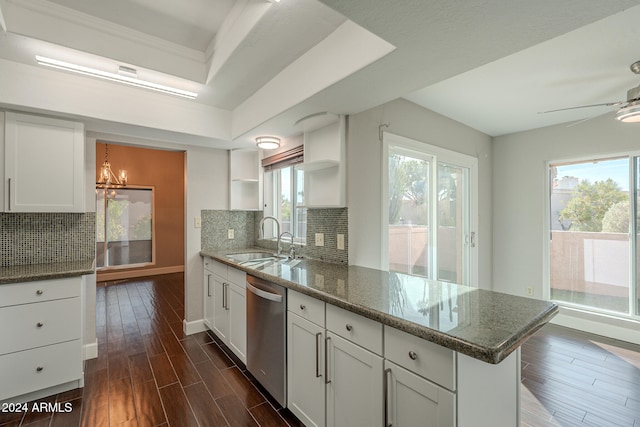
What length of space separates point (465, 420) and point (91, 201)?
10.9ft

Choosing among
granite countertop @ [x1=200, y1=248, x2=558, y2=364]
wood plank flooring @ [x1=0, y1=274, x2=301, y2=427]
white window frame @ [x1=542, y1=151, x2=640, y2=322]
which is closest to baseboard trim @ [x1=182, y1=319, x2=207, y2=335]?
wood plank flooring @ [x1=0, y1=274, x2=301, y2=427]

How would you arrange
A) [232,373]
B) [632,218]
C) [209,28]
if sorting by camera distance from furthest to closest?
[632,218], [232,373], [209,28]

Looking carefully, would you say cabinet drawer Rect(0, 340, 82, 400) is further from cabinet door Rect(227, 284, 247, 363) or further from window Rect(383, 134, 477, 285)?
window Rect(383, 134, 477, 285)

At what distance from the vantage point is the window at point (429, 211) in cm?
277

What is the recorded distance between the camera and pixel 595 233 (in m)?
3.39

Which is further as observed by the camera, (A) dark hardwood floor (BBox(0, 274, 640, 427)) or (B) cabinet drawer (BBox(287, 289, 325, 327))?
(A) dark hardwood floor (BBox(0, 274, 640, 427))

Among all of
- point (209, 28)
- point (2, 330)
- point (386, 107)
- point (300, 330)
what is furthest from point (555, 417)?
point (2, 330)

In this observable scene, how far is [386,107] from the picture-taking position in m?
2.53

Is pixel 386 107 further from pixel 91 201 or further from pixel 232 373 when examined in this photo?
pixel 91 201

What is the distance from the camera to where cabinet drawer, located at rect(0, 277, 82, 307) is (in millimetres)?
1946

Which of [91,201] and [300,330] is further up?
[91,201]

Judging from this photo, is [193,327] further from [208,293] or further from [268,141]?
[268,141]

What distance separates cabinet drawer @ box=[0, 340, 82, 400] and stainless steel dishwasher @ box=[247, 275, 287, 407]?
1317mm

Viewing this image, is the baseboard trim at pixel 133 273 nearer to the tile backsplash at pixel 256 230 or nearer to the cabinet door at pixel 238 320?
the tile backsplash at pixel 256 230
